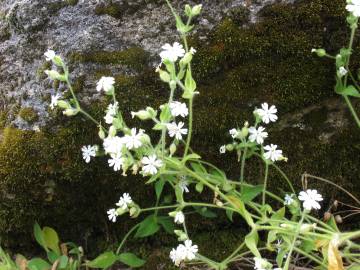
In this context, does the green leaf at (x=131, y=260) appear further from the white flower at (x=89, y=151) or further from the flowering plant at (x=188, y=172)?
the white flower at (x=89, y=151)

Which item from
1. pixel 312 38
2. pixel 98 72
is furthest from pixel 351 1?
pixel 98 72

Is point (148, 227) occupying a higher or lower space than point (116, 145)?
lower

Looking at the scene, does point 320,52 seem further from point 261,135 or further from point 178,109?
point 178,109

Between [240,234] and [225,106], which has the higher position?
[225,106]

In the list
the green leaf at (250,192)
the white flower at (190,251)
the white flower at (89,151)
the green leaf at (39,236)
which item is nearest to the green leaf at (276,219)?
the green leaf at (250,192)

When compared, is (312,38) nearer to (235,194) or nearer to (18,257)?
(235,194)

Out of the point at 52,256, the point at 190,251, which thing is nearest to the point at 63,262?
→ the point at 52,256

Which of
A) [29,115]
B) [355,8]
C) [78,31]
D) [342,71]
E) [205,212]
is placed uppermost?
[355,8]
